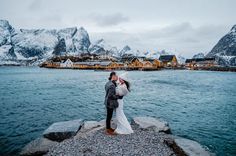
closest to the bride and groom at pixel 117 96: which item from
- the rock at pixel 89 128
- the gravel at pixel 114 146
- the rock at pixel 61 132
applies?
the gravel at pixel 114 146

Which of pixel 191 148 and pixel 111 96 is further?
pixel 111 96

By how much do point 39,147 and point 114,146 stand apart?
3.50 m

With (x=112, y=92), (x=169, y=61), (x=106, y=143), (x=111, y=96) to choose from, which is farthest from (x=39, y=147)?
(x=169, y=61)

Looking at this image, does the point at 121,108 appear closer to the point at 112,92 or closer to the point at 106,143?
the point at 112,92

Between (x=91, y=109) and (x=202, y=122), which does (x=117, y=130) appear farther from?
(x=91, y=109)

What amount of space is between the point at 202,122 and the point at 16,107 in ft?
56.0

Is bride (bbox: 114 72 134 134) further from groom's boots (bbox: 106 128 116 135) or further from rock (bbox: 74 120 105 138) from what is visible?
rock (bbox: 74 120 105 138)

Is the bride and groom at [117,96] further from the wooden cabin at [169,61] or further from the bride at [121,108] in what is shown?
the wooden cabin at [169,61]

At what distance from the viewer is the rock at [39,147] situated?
1039 centimetres

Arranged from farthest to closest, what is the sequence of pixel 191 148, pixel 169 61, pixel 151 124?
pixel 169 61
pixel 151 124
pixel 191 148

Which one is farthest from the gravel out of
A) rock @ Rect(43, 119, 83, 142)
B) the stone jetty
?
rock @ Rect(43, 119, 83, 142)

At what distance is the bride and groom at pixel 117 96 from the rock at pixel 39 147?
2.63 metres

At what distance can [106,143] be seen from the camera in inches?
382

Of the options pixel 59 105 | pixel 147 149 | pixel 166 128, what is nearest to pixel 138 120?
pixel 166 128
